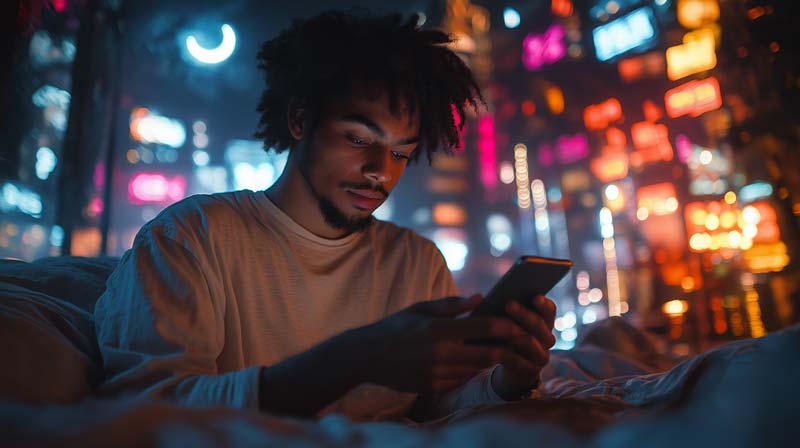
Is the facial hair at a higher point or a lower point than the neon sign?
lower

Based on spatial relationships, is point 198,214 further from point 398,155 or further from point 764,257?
point 764,257

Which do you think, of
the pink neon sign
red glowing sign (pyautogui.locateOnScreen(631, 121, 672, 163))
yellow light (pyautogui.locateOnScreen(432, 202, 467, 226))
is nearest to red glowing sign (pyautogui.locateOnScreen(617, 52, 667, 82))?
red glowing sign (pyautogui.locateOnScreen(631, 121, 672, 163))

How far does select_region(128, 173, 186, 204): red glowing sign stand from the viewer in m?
21.3

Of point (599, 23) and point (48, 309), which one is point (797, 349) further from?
point (599, 23)

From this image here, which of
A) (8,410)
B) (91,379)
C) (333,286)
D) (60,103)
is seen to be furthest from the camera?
(60,103)

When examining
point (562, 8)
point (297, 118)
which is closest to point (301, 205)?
point (297, 118)

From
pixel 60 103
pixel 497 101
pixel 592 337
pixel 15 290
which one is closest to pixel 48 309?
pixel 15 290

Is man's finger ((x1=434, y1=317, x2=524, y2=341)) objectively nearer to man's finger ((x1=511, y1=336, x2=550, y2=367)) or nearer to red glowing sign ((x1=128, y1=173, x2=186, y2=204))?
man's finger ((x1=511, y1=336, x2=550, y2=367))

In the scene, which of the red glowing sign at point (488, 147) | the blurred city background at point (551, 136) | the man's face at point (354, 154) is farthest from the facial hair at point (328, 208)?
the red glowing sign at point (488, 147)

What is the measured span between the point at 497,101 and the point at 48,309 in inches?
1121

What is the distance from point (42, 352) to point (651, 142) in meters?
16.9

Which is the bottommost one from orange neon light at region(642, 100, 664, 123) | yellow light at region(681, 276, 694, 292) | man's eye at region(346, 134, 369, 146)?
yellow light at region(681, 276, 694, 292)

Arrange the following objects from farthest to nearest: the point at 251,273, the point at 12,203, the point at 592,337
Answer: the point at 12,203 < the point at 592,337 < the point at 251,273

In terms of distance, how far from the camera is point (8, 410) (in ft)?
1.50
